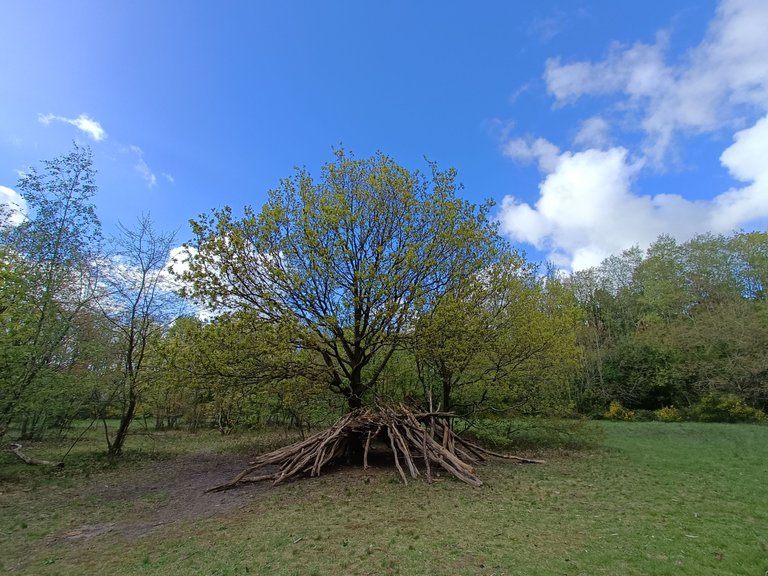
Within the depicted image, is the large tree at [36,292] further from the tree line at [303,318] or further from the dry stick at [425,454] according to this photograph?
the dry stick at [425,454]

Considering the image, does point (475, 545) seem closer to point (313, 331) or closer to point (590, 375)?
point (313, 331)

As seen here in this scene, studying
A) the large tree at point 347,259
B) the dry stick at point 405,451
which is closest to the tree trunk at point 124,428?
the large tree at point 347,259

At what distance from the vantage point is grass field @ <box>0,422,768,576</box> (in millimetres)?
4320

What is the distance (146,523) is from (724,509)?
28.0 ft

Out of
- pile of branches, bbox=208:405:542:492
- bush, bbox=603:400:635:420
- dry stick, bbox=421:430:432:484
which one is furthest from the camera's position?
bush, bbox=603:400:635:420

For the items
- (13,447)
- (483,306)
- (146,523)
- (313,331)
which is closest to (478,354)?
(483,306)

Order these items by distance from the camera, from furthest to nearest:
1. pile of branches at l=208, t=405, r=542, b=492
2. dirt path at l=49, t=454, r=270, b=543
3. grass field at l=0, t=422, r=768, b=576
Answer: pile of branches at l=208, t=405, r=542, b=492 < dirt path at l=49, t=454, r=270, b=543 < grass field at l=0, t=422, r=768, b=576

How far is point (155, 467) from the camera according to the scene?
11.6 m

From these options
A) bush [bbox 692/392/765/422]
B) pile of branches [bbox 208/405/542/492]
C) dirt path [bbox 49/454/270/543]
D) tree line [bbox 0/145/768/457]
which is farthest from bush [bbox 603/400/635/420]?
dirt path [bbox 49/454/270/543]

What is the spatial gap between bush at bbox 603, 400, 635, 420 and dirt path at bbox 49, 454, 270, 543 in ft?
78.4

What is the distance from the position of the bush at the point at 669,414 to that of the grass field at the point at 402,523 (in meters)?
16.4

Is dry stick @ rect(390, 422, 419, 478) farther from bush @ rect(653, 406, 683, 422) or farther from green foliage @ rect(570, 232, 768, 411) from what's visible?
bush @ rect(653, 406, 683, 422)

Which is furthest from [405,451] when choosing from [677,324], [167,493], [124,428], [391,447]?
[677,324]

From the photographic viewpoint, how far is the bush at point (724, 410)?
21844 millimetres
